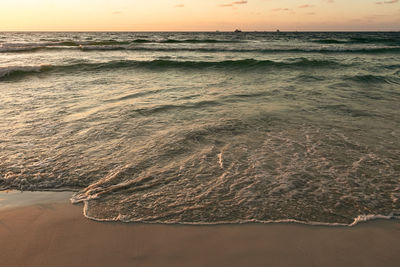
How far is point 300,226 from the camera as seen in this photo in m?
2.83

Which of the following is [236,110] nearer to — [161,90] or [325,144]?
[325,144]

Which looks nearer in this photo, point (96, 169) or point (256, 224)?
point (256, 224)

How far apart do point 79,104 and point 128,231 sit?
5.51 metres

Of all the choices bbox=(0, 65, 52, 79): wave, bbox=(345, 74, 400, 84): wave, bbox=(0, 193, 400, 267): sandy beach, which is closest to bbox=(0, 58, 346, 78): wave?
bbox=(0, 65, 52, 79): wave

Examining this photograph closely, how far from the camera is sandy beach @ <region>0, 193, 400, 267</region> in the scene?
93.4 inches

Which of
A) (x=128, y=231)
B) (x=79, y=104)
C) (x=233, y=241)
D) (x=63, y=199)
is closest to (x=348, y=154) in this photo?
(x=233, y=241)

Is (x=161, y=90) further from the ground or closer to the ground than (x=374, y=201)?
further from the ground

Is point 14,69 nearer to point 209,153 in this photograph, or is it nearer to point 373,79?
point 209,153

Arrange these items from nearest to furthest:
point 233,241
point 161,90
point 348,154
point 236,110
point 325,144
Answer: point 233,241, point 348,154, point 325,144, point 236,110, point 161,90

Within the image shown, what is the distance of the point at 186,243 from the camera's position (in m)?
2.59

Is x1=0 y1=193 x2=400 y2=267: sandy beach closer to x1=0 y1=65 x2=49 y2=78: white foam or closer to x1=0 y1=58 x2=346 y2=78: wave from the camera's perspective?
x1=0 y1=65 x2=49 y2=78: white foam

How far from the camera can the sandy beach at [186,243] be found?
7.79 ft

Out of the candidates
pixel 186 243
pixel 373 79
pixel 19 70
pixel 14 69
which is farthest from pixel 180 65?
pixel 186 243

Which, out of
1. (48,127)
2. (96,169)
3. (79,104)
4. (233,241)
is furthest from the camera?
(79,104)
